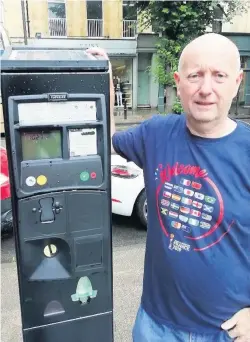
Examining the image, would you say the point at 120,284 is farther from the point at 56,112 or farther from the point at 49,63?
the point at 49,63

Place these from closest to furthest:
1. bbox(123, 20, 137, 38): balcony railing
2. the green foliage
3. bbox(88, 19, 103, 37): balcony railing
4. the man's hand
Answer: the man's hand
the green foliage
bbox(88, 19, 103, 37): balcony railing
bbox(123, 20, 137, 38): balcony railing

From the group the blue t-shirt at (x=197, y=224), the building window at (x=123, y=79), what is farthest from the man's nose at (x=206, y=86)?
the building window at (x=123, y=79)

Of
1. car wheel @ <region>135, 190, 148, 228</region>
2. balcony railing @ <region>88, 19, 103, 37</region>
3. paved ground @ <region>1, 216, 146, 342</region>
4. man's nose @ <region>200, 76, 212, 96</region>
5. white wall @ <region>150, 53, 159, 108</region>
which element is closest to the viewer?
man's nose @ <region>200, 76, 212, 96</region>

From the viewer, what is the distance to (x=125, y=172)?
175 inches

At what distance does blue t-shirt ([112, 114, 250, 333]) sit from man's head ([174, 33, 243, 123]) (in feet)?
0.37

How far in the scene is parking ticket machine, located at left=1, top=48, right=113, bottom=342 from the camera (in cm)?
155

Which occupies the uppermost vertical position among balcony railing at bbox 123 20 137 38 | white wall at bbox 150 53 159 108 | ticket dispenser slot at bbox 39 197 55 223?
balcony railing at bbox 123 20 137 38

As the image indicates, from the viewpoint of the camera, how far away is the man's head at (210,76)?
1.38 metres

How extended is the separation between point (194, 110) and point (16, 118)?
71 centimetres

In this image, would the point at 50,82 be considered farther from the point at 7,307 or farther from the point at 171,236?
the point at 7,307

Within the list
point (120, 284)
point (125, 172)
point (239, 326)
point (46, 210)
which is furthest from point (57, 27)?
point (239, 326)

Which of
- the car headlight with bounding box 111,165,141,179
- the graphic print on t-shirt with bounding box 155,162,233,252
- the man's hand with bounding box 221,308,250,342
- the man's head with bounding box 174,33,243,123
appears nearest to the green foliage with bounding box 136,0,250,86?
the car headlight with bounding box 111,165,141,179

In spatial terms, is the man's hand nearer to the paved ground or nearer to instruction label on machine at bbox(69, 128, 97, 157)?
instruction label on machine at bbox(69, 128, 97, 157)

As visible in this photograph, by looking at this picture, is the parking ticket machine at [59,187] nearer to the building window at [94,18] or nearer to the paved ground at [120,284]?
the paved ground at [120,284]
